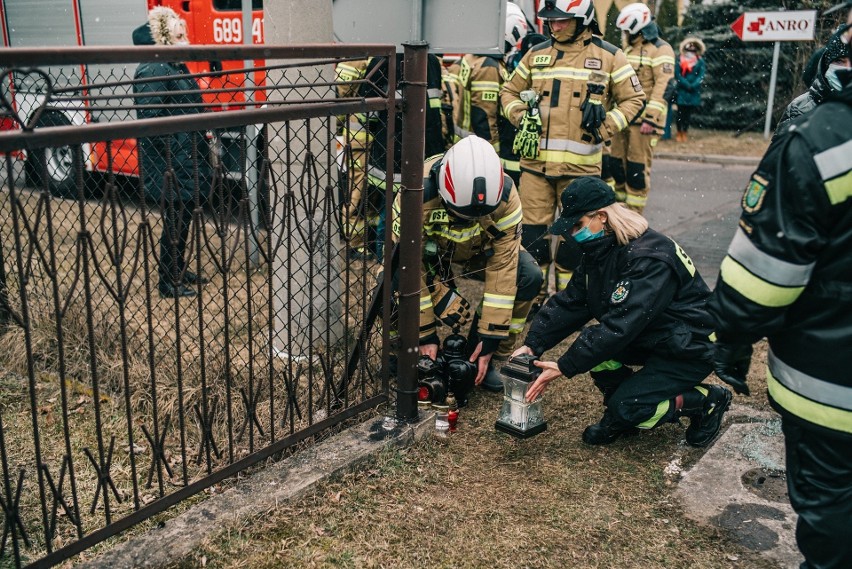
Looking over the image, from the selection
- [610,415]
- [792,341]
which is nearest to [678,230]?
[610,415]

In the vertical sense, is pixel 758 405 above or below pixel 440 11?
below

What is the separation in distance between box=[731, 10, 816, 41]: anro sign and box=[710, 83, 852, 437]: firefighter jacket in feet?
33.2

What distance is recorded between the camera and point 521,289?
4684 millimetres

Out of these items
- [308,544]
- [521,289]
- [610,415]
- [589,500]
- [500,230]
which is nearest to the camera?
[308,544]

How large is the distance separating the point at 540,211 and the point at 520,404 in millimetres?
2136

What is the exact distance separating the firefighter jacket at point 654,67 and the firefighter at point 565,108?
1.70 meters

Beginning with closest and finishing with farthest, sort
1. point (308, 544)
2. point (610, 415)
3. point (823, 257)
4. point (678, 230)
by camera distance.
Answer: point (823, 257) → point (308, 544) → point (610, 415) → point (678, 230)

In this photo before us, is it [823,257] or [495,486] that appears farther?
[495,486]

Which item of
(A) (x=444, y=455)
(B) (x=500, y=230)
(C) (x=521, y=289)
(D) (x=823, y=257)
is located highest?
(D) (x=823, y=257)

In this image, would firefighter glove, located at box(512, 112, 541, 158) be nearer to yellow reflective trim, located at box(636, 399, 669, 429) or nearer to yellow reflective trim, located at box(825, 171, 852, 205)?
yellow reflective trim, located at box(636, 399, 669, 429)

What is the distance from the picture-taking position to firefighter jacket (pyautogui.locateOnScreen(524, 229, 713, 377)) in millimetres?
3572

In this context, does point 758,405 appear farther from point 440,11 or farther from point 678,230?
point 678,230

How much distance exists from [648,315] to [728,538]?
960 mm

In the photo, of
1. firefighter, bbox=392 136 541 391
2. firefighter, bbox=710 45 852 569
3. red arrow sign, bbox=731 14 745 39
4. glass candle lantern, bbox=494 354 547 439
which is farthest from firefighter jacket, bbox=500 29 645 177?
red arrow sign, bbox=731 14 745 39
